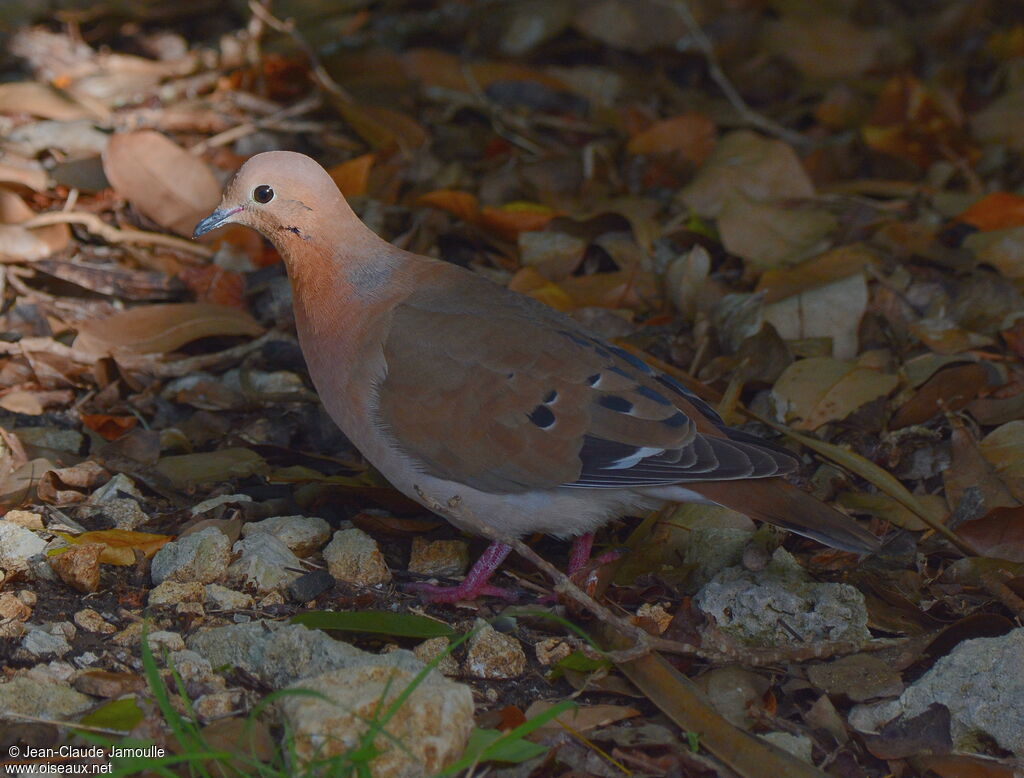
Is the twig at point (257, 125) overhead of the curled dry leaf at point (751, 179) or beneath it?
overhead

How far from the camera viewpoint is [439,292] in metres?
3.24

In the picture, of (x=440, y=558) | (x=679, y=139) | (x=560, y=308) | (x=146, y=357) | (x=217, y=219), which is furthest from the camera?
(x=679, y=139)

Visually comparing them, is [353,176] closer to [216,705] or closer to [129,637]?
[129,637]

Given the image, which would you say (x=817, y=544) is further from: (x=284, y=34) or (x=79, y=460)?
(x=284, y=34)

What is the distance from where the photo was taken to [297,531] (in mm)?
3033

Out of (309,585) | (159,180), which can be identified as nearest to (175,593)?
(309,585)

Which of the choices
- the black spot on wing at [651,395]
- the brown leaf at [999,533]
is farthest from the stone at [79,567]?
the brown leaf at [999,533]

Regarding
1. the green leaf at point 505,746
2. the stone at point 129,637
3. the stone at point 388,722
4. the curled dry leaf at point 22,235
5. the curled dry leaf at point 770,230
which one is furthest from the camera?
the curled dry leaf at point 770,230

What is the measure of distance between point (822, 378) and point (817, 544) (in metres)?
0.65

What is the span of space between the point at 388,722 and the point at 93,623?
872mm

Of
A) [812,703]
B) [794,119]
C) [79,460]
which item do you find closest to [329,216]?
[79,460]

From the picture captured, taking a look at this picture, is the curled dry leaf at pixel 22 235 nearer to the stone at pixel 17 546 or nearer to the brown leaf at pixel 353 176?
the brown leaf at pixel 353 176

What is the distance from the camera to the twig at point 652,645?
253 centimetres

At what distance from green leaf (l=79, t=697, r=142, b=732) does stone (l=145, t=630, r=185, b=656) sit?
0.82ft
